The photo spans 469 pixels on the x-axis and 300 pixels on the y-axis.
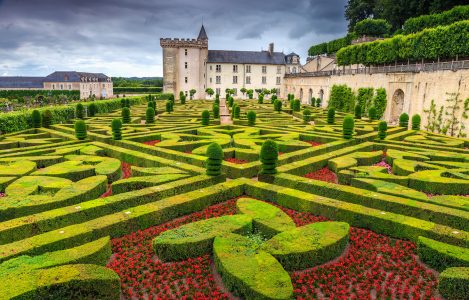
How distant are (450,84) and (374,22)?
111 ft

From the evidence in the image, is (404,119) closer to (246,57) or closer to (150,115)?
(150,115)

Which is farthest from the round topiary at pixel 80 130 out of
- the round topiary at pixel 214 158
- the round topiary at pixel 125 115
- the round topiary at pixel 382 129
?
the round topiary at pixel 382 129

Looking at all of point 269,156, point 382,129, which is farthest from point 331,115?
point 269,156

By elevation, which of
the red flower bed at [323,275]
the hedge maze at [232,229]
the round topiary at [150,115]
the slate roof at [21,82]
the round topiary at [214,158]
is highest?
the slate roof at [21,82]

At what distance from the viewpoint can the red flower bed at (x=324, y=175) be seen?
14431mm

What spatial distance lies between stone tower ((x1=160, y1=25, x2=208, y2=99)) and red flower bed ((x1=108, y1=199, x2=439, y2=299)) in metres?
62.4

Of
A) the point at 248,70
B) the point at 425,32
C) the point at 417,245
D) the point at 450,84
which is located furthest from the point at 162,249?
the point at 248,70

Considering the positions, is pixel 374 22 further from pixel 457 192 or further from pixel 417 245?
pixel 417 245

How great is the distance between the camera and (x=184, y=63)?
68.3 meters

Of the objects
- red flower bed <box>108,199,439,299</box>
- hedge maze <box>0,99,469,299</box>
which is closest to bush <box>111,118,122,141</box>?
hedge maze <box>0,99,469,299</box>

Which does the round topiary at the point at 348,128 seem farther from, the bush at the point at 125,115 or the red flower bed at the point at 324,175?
the bush at the point at 125,115

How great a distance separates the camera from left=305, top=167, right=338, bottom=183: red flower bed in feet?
47.3

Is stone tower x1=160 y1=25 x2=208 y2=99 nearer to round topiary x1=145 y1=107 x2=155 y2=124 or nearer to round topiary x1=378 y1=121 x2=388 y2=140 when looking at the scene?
round topiary x1=145 y1=107 x2=155 y2=124

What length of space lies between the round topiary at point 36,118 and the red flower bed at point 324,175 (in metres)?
20.9
